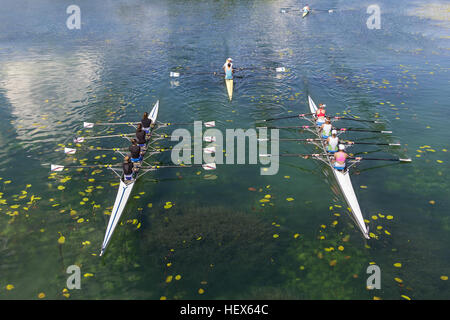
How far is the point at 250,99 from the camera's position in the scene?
27281mm

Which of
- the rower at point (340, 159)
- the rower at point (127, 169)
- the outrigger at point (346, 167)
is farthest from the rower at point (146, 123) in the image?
the rower at point (340, 159)

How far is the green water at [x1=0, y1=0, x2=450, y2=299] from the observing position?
39.7 ft

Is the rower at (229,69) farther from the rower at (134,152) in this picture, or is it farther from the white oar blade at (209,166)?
the rower at (134,152)

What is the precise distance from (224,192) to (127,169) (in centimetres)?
559

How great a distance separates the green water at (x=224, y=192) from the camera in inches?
476

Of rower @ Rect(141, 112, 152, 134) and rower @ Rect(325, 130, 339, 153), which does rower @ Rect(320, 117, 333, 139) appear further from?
rower @ Rect(141, 112, 152, 134)

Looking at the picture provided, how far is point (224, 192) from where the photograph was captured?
16.5m

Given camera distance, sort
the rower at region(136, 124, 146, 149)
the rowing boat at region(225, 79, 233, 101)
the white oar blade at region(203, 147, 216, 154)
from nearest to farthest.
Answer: the rower at region(136, 124, 146, 149)
the white oar blade at region(203, 147, 216, 154)
the rowing boat at region(225, 79, 233, 101)

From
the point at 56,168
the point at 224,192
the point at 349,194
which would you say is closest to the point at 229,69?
the point at 224,192

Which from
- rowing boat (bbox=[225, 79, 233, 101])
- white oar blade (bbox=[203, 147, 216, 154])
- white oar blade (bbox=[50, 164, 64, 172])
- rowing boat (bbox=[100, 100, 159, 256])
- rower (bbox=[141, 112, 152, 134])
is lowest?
rowing boat (bbox=[100, 100, 159, 256])

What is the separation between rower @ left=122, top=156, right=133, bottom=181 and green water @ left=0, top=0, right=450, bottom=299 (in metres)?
1.08

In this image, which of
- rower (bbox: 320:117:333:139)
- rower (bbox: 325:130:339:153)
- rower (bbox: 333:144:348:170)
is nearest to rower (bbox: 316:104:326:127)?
rower (bbox: 320:117:333:139)

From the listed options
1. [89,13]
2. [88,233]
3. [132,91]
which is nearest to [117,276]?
[88,233]

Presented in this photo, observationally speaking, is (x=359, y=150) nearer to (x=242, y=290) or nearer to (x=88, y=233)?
(x=242, y=290)
